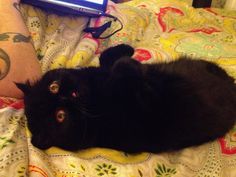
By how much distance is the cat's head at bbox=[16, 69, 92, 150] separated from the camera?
32.3 inches

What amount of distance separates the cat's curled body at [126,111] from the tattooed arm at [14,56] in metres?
0.09

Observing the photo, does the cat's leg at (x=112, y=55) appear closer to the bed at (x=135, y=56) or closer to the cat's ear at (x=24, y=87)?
the bed at (x=135, y=56)

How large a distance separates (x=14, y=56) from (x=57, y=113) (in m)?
0.29

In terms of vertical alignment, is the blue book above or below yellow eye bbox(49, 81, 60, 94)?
above

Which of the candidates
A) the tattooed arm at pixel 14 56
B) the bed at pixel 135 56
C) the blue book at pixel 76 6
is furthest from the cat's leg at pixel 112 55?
the blue book at pixel 76 6

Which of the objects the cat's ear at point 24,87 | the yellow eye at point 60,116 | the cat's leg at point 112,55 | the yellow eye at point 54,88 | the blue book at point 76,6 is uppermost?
the blue book at point 76,6

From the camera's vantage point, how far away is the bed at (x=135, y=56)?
2.66 feet

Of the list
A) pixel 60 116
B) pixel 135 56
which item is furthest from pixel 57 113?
pixel 135 56

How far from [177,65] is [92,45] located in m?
0.37

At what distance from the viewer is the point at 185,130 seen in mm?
860

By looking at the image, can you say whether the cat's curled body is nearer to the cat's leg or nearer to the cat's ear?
the cat's ear

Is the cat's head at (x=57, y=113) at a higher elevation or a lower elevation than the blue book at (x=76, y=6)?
lower

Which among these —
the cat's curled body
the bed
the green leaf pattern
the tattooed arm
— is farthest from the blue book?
the green leaf pattern

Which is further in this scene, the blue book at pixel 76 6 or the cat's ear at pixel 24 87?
the blue book at pixel 76 6
